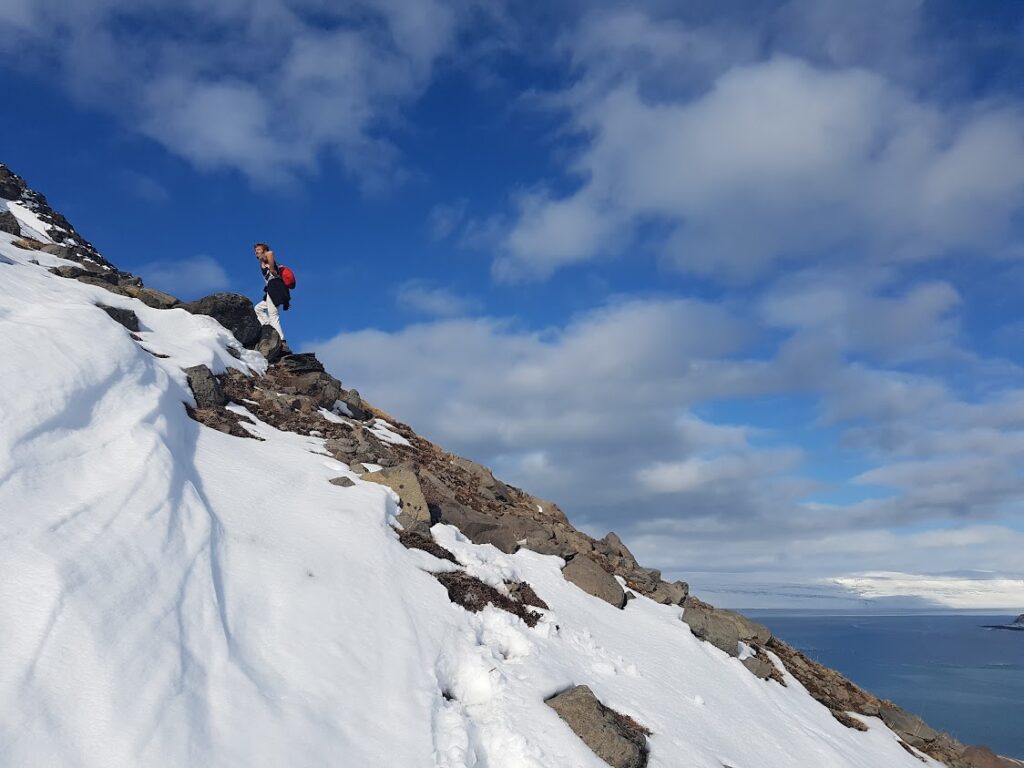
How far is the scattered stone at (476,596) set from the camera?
1212cm

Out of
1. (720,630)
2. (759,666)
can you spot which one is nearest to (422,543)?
(720,630)

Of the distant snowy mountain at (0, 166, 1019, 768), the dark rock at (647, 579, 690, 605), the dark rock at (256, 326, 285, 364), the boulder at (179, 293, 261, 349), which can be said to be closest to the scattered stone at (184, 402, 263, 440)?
the distant snowy mountain at (0, 166, 1019, 768)

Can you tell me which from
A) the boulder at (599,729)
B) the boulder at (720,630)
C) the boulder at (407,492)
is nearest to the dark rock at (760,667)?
the boulder at (720,630)

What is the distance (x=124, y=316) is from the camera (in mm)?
19703

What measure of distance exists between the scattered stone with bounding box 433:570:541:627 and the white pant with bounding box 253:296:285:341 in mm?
16236

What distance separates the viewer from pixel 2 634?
19.7 feet

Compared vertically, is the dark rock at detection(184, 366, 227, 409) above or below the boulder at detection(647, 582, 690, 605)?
above

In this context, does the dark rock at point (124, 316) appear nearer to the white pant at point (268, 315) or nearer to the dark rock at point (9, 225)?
the white pant at point (268, 315)

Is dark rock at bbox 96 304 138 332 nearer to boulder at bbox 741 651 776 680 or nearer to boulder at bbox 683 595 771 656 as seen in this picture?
boulder at bbox 683 595 771 656

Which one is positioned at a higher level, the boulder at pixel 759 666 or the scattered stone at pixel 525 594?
the scattered stone at pixel 525 594

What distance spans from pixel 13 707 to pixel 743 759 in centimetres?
1163

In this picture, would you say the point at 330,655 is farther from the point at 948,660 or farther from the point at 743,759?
the point at 948,660

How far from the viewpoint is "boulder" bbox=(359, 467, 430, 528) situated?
1400cm

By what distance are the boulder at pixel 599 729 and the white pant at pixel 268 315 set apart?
65.1 ft
